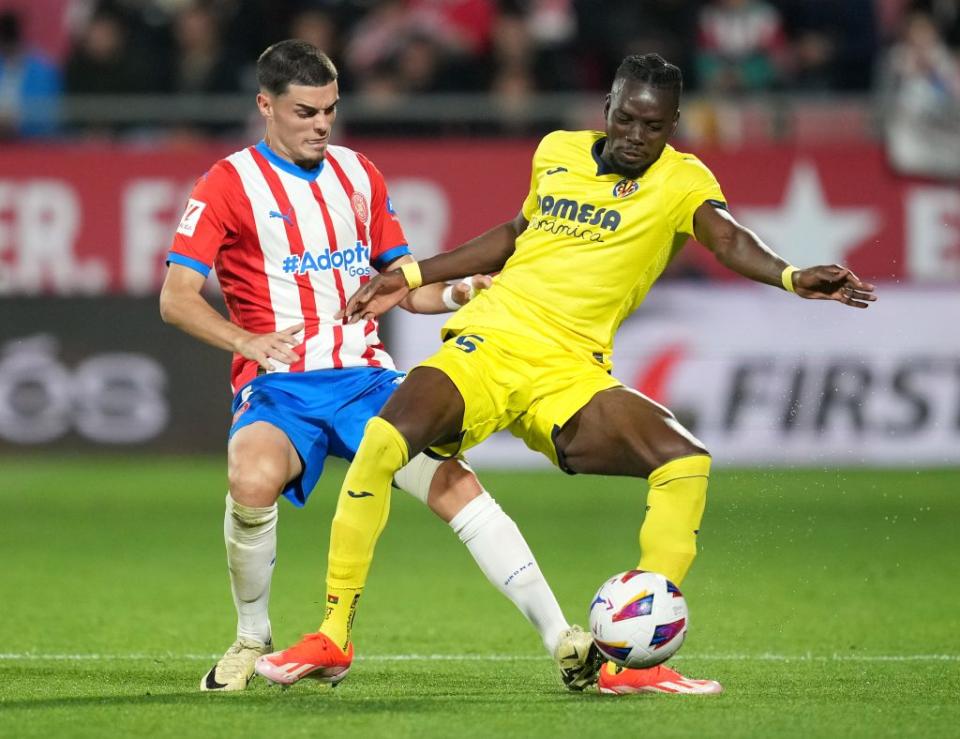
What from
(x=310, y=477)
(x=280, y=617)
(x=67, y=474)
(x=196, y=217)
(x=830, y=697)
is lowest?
(x=67, y=474)

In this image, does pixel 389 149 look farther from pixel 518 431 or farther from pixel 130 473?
pixel 518 431

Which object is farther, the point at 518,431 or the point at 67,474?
the point at 67,474

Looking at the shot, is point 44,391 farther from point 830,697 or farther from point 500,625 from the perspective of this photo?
point 830,697

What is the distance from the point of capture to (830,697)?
5527 mm

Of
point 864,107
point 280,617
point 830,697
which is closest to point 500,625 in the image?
point 280,617

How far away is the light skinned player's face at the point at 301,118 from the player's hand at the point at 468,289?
0.70 m

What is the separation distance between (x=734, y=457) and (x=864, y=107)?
3.33 meters

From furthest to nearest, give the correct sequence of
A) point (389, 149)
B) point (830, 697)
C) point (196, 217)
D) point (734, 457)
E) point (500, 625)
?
point (389, 149) < point (734, 457) < point (500, 625) < point (196, 217) < point (830, 697)

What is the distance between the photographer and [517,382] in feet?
A: 19.0

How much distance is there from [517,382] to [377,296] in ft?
1.98

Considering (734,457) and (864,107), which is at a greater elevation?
(864,107)

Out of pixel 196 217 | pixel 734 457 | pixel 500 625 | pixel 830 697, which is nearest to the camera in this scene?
pixel 830 697

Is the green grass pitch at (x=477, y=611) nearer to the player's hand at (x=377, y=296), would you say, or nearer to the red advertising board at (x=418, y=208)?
the player's hand at (x=377, y=296)

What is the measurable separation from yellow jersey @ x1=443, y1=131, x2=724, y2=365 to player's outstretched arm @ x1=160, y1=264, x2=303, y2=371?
66 cm
